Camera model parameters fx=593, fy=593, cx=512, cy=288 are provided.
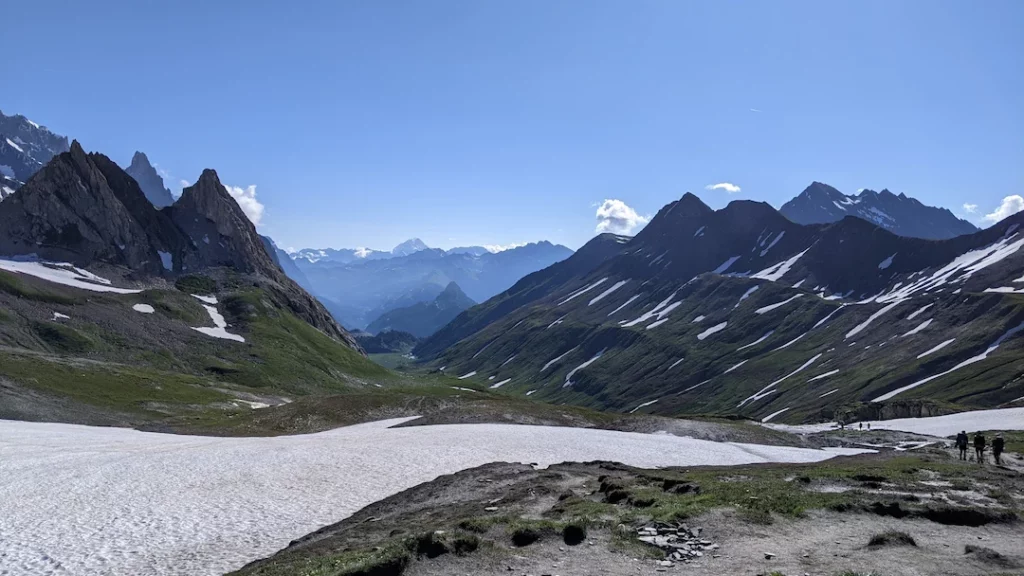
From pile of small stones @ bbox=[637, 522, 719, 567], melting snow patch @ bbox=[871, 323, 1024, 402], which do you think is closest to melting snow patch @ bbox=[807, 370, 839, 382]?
melting snow patch @ bbox=[871, 323, 1024, 402]

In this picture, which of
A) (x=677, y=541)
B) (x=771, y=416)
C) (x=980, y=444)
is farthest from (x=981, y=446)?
(x=771, y=416)

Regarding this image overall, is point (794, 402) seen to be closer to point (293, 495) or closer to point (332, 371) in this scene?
point (332, 371)

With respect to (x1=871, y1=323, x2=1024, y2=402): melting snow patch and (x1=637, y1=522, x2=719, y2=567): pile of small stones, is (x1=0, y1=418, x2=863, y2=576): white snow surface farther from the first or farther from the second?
(x1=871, y1=323, x2=1024, y2=402): melting snow patch

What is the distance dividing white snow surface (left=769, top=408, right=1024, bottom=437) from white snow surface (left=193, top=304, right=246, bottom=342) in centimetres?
14939

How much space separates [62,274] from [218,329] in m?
47.0

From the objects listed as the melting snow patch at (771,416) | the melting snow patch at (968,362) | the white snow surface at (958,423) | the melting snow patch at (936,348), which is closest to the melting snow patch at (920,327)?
the melting snow patch at (936,348)

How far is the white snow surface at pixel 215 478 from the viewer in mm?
25125

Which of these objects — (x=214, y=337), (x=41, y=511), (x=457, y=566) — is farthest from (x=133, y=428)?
(x=214, y=337)

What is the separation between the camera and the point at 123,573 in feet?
74.7

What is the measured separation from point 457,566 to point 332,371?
175241 millimetres

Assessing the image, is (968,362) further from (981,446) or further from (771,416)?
(981,446)

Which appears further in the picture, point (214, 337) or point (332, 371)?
point (332, 371)

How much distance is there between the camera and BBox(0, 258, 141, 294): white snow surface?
167 m

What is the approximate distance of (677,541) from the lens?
72.1ft
